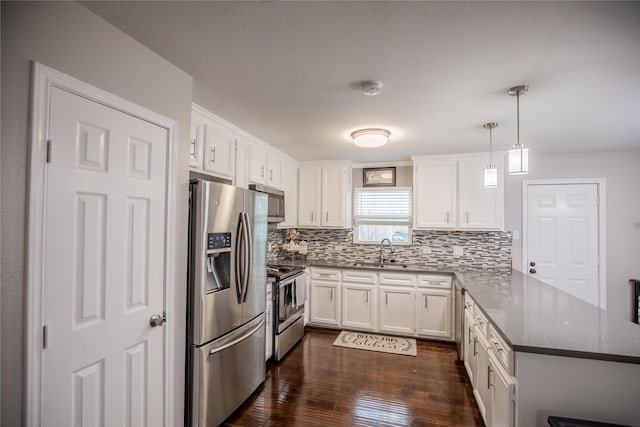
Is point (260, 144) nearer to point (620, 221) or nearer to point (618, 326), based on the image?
point (618, 326)

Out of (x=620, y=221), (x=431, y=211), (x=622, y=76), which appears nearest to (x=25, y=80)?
(x=622, y=76)

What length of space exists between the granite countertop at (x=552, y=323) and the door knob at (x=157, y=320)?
6.25ft

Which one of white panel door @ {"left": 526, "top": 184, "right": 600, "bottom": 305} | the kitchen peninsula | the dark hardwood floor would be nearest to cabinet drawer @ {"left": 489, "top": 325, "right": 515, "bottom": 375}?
the kitchen peninsula

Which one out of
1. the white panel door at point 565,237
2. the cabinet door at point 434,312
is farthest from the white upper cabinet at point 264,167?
the white panel door at point 565,237

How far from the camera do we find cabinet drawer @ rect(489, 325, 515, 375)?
5.37 ft

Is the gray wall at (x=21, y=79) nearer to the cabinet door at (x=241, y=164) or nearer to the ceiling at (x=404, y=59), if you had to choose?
the ceiling at (x=404, y=59)

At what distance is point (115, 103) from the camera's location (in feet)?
4.91

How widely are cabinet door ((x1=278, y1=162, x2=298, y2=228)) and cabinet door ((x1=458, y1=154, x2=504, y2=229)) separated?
224 centimetres

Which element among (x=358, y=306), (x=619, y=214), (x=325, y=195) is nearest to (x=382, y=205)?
(x=325, y=195)

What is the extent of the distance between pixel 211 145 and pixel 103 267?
Result: 4.66ft

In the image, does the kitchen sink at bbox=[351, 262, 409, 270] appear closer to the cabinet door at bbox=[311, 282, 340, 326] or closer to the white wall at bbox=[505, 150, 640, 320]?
the cabinet door at bbox=[311, 282, 340, 326]

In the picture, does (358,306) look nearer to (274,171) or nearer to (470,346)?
(470,346)

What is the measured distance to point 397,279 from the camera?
397cm

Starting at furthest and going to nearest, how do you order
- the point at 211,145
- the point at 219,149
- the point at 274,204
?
the point at 274,204 → the point at 219,149 → the point at 211,145
